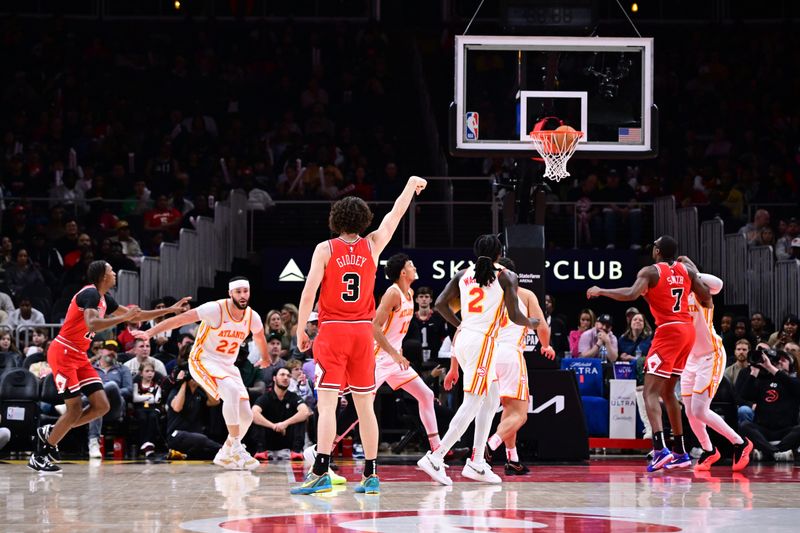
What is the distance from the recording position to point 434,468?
10555 mm

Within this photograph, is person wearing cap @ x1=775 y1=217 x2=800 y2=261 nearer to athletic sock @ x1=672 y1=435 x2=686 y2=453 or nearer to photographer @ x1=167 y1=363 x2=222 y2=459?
athletic sock @ x1=672 y1=435 x2=686 y2=453

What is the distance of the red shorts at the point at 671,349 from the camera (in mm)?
12438

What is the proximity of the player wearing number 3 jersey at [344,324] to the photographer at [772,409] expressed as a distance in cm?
671

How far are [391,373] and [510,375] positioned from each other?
3.85ft

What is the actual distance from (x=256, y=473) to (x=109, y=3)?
2007 cm

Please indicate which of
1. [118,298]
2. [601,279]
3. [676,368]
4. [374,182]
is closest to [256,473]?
[676,368]

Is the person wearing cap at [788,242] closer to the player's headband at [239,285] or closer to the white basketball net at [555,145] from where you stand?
the white basketball net at [555,145]

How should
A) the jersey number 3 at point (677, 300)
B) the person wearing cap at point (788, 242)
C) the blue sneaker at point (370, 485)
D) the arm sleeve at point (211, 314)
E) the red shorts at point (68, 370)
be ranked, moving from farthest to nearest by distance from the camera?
the person wearing cap at point (788, 242), the arm sleeve at point (211, 314), the jersey number 3 at point (677, 300), the red shorts at point (68, 370), the blue sneaker at point (370, 485)

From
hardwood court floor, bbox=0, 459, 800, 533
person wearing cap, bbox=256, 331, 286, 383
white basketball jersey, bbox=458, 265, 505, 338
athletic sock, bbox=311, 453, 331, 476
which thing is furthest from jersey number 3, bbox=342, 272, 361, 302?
person wearing cap, bbox=256, 331, 286, 383

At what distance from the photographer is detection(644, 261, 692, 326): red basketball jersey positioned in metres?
12.4

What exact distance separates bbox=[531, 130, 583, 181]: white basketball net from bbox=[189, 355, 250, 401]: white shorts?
12.7 feet

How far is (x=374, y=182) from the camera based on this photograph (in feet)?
76.9

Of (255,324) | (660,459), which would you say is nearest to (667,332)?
(660,459)

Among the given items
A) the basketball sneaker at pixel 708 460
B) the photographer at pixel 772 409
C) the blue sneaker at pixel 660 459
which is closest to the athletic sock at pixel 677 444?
the blue sneaker at pixel 660 459
